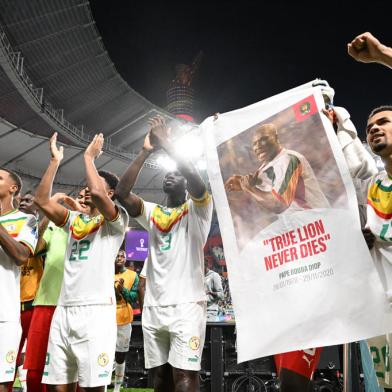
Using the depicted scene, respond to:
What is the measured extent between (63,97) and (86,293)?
22180 millimetres

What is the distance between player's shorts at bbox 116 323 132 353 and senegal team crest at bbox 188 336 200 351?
458 cm

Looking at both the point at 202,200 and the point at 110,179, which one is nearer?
the point at 202,200

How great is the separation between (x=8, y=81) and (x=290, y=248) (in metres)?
17.4

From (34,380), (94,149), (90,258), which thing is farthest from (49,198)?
(34,380)

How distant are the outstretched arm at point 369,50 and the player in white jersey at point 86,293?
82.0 inches

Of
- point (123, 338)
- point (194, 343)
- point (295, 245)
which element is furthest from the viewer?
point (123, 338)

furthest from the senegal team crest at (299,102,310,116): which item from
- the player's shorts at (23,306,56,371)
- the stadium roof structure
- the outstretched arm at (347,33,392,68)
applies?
the stadium roof structure

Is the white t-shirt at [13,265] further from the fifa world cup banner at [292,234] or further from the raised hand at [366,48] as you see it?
the raised hand at [366,48]

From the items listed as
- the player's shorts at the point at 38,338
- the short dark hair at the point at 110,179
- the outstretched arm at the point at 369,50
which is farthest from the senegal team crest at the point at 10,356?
the outstretched arm at the point at 369,50

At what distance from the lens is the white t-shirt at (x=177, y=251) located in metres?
3.26

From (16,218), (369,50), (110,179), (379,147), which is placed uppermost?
(110,179)

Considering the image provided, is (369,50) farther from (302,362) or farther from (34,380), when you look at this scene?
(34,380)

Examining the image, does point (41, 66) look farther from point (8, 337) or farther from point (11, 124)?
point (8, 337)

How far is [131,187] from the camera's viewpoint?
3.60m
